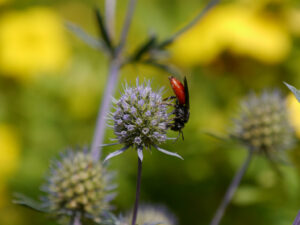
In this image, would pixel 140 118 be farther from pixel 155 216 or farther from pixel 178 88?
pixel 155 216

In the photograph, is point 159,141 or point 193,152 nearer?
point 159,141

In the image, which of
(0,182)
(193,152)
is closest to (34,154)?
(0,182)

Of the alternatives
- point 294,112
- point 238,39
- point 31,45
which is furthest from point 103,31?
point 31,45

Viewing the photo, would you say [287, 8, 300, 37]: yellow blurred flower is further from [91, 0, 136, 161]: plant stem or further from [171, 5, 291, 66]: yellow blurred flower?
[91, 0, 136, 161]: plant stem

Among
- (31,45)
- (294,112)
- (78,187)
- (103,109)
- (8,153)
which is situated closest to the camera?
(78,187)

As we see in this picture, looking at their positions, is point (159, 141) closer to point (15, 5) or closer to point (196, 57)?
point (196, 57)
